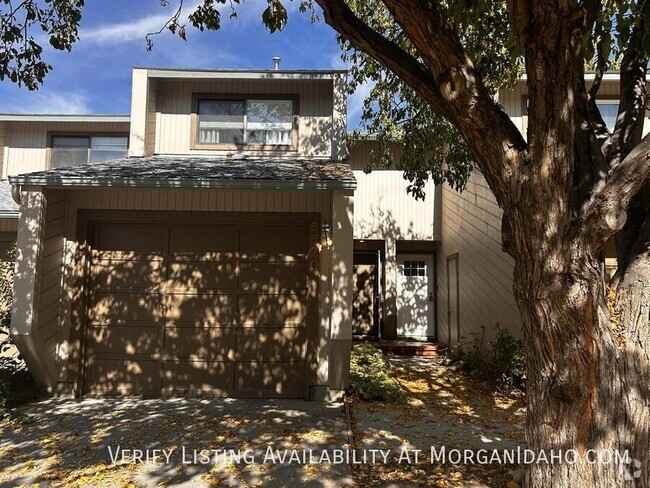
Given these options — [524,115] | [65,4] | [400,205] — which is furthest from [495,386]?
[65,4]

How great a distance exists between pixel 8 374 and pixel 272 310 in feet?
12.9

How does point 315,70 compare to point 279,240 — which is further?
point 315,70

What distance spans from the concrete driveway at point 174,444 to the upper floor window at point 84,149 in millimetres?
7044

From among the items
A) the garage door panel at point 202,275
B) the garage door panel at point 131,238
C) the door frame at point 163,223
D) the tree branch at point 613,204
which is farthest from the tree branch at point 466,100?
the garage door panel at point 131,238

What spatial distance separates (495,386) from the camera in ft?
24.1

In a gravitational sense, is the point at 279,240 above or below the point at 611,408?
above

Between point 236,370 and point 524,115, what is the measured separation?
7.24 meters

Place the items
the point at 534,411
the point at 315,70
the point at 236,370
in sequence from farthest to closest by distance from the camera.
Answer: the point at 315,70 → the point at 236,370 → the point at 534,411

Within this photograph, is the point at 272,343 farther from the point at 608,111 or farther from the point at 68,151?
the point at 68,151

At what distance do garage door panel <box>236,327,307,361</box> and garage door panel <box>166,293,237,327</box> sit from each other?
1.09 ft

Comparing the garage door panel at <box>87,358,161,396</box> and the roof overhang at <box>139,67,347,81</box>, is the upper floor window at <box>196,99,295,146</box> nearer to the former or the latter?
the roof overhang at <box>139,67,347,81</box>

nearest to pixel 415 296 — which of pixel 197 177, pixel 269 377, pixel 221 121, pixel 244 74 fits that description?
pixel 269 377

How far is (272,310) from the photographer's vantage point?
23.0 feet

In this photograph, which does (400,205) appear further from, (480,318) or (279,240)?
(279,240)
